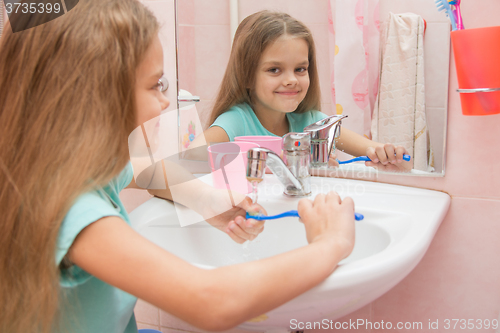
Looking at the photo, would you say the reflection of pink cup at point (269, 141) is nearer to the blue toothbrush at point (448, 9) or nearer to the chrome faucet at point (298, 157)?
the chrome faucet at point (298, 157)

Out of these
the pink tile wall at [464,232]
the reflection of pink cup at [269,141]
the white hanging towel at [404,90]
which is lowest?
the pink tile wall at [464,232]

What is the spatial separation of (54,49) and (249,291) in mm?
335

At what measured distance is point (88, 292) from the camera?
19.7 inches

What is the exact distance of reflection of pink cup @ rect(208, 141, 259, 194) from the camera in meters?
0.75

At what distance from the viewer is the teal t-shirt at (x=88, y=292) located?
407mm

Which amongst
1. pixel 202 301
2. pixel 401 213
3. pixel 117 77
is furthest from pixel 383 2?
pixel 202 301

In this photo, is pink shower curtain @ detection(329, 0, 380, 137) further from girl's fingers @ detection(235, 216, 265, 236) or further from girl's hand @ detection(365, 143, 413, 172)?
girl's fingers @ detection(235, 216, 265, 236)

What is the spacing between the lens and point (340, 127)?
2.58 ft

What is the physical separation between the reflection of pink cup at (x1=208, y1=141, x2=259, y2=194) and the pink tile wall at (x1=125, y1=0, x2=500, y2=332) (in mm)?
193

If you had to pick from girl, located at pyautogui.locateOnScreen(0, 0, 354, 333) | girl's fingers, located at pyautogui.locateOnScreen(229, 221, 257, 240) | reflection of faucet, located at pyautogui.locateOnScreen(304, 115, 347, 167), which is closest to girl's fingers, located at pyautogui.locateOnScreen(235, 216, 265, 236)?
girl's fingers, located at pyautogui.locateOnScreen(229, 221, 257, 240)

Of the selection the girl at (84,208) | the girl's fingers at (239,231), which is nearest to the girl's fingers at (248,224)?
the girl's fingers at (239,231)

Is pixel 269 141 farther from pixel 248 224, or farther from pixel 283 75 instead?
pixel 248 224

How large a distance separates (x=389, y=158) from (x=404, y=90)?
0.43 ft

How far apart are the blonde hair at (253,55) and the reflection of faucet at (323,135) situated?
0.14 feet
